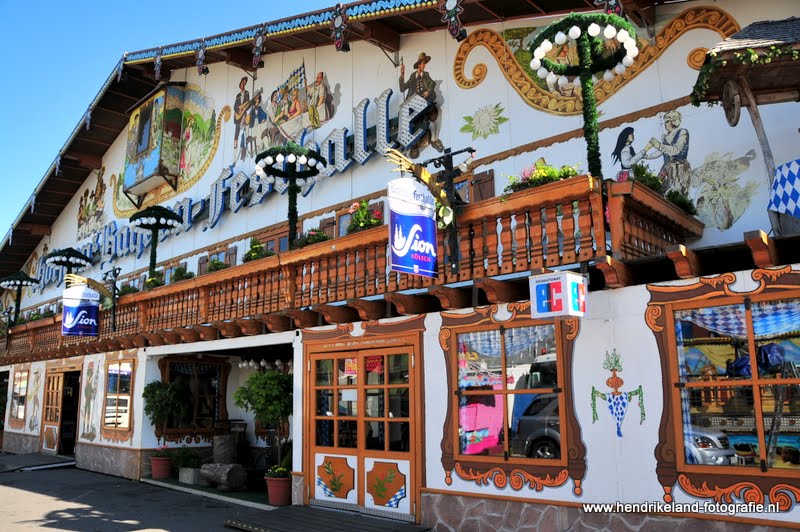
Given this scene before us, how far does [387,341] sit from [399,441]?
155cm

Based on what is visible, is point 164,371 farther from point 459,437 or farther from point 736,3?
point 736,3

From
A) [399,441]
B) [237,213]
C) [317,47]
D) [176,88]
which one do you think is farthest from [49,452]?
[399,441]

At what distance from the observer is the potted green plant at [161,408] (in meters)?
16.5

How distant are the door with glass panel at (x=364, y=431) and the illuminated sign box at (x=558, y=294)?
2.95 meters

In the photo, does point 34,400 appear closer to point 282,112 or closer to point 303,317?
point 282,112

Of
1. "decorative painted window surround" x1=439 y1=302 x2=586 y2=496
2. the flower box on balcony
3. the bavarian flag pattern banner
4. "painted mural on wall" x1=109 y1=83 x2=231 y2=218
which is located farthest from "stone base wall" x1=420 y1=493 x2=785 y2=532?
"painted mural on wall" x1=109 y1=83 x2=231 y2=218

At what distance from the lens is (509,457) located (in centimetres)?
873

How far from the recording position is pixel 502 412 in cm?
891

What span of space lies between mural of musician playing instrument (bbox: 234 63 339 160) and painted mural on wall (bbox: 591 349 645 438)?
11.3 meters

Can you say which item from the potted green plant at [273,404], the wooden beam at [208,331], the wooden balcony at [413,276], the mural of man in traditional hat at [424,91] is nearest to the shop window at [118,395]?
the wooden balcony at [413,276]

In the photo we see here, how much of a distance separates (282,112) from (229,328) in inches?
302

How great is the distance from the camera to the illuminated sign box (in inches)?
297

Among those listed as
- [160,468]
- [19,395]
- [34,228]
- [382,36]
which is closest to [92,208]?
[34,228]

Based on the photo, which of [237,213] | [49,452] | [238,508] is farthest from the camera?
[49,452]
